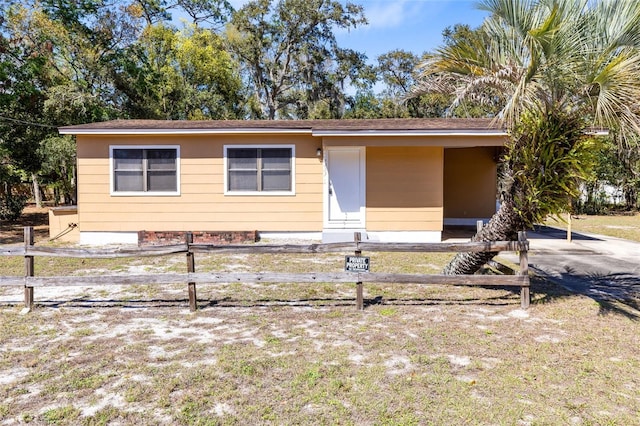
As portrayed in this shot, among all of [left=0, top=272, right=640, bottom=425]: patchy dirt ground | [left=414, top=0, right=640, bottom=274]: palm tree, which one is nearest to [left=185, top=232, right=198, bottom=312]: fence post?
[left=0, top=272, right=640, bottom=425]: patchy dirt ground

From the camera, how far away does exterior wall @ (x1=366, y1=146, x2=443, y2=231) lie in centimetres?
1052

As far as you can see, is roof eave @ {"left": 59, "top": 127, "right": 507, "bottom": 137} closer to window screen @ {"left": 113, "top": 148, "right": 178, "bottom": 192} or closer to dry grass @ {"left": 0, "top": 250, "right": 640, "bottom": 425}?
window screen @ {"left": 113, "top": 148, "right": 178, "bottom": 192}

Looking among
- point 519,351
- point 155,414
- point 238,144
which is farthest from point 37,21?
point 519,351

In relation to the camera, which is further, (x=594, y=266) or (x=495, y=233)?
(x=594, y=266)

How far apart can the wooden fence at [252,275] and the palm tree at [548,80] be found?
2.27 ft

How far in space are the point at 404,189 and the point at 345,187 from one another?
4.95ft

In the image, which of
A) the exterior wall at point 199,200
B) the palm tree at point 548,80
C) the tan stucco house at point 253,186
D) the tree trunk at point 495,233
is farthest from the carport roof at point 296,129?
the tree trunk at point 495,233

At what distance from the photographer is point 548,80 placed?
191 inches

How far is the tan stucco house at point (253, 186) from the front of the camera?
10562 mm

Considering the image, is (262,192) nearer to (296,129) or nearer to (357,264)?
(296,129)

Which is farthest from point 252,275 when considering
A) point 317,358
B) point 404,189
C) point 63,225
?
point 63,225

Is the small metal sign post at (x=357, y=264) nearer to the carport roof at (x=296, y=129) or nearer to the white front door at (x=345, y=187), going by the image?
the carport roof at (x=296, y=129)

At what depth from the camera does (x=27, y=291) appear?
517cm

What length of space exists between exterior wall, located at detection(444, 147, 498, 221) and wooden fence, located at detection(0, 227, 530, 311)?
875cm
